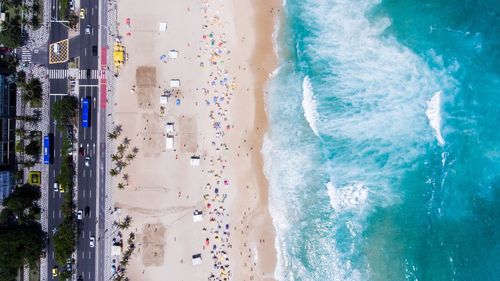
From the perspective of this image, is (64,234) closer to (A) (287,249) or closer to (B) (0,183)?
(B) (0,183)

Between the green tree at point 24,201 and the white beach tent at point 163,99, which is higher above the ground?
the white beach tent at point 163,99

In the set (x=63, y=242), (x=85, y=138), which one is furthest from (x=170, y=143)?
(x=63, y=242)

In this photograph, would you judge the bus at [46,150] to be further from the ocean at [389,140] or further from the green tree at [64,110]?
the ocean at [389,140]

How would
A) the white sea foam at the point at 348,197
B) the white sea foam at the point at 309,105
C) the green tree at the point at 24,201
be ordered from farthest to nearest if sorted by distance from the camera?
1. the white sea foam at the point at 309,105
2. the white sea foam at the point at 348,197
3. the green tree at the point at 24,201

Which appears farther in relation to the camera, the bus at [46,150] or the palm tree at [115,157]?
the bus at [46,150]

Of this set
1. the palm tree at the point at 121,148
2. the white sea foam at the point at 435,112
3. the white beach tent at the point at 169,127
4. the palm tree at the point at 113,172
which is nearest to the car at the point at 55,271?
the palm tree at the point at 113,172

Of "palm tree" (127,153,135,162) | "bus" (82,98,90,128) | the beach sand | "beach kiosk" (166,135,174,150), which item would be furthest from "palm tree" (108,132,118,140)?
"beach kiosk" (166,135,174,150)
